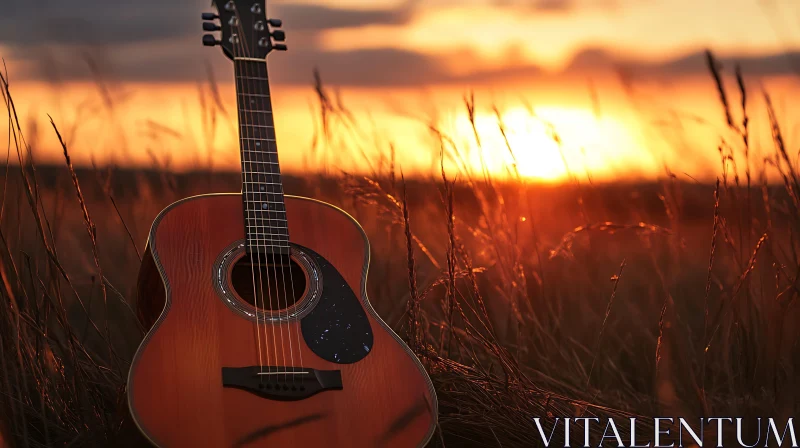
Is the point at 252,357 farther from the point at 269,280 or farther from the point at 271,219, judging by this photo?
the point at 271,219

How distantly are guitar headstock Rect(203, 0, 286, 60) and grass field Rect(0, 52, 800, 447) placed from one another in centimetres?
46

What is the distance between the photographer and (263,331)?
172 centimetres

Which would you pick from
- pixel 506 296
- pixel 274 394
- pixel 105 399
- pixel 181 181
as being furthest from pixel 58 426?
pixel 506 296

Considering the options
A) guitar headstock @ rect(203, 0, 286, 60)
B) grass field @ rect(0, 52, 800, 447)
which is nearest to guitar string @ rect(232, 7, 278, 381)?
guitar headstock @ rect(203, 0, 286, 60)

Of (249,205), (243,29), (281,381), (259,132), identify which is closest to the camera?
(281,381)

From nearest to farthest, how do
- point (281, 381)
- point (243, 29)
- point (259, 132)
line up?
point (281, 381) < point (259, 132) < point (243, 29)

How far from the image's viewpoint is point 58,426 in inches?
75.3

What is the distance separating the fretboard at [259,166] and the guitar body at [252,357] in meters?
0.04

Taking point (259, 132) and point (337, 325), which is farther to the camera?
point (259, 132)

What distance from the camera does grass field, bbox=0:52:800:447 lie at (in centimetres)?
193

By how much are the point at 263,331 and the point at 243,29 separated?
0.86 metres

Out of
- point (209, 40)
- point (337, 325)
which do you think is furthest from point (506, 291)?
point (209, 40)

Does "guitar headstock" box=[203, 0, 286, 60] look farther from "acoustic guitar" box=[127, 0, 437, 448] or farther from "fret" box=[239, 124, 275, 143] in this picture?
"fret" box=[239, 124, 275, 143]

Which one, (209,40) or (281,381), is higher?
(209,40)
